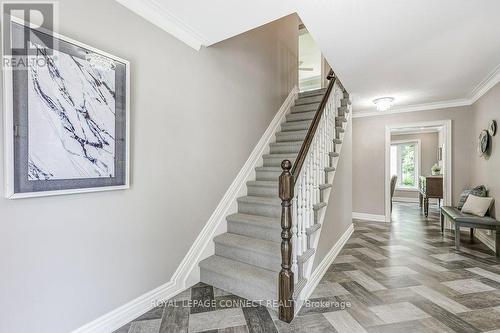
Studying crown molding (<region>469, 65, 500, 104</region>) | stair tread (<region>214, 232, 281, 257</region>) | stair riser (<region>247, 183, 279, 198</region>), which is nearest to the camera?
stair tread (<region>214, 232, 281, 257</region>)

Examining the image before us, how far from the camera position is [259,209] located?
9.07ft

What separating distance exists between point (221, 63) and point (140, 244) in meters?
2.07

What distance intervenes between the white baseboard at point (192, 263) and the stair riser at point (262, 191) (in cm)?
9

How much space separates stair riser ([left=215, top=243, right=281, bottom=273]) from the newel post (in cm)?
33

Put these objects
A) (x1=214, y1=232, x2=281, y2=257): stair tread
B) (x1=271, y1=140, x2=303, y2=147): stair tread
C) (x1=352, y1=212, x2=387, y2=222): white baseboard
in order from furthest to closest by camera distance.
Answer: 1. (x1=352, y1=212, x2=387, y2=222): white baseboard
2. (x1=271, y1=140, x2=303, y2=147): stair tread
3. (x1=214, y1=232, x2=281, y2=257): stair tread

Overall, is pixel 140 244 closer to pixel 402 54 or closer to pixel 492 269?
pixel 402 54

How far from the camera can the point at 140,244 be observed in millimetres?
1899

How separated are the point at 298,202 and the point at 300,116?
7.74ft

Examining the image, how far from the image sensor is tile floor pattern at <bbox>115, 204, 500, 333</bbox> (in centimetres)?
176

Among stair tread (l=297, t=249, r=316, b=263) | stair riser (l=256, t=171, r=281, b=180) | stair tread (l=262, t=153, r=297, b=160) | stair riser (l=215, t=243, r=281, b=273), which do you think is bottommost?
stair riser (l=215, t=243, r=281, b=273)

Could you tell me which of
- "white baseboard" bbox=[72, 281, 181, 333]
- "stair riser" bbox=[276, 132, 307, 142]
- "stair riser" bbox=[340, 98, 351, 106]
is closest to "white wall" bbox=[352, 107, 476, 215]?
"stair riser" bbox=[340, 98, 351, 106]

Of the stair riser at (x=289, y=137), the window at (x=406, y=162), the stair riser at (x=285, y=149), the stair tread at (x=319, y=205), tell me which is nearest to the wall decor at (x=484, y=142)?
the stair riser at (x=289, y=137)

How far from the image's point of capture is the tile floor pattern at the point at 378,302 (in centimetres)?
176

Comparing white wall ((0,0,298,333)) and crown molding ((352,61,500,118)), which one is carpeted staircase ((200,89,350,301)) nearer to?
white wall ((0,0,298,333))
